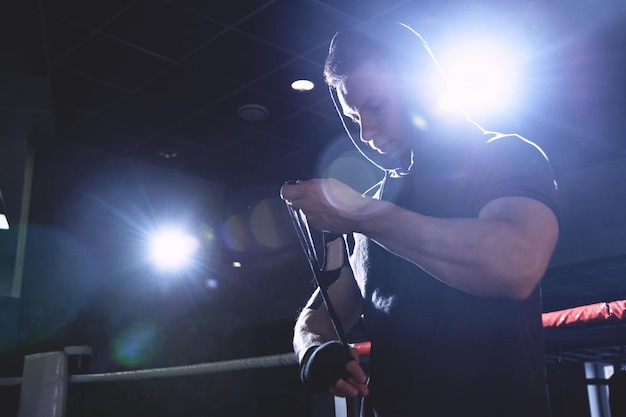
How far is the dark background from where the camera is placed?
4461 mm

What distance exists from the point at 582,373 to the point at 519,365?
0.93m

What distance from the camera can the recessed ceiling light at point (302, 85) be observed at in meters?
5.26

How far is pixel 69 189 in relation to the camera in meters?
6.34

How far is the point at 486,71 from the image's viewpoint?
510cm

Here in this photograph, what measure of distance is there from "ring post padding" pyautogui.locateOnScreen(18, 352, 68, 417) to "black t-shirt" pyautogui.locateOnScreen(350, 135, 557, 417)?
5.58 ft

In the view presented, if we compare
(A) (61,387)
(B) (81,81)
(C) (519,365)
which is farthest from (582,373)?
(B) (81,81)

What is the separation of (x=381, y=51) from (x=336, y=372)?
65 centimetres

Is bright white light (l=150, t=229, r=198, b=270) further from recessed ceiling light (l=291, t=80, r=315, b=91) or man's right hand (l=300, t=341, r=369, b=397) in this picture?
man's right hand (l=300, t=341, r=369, b=397)

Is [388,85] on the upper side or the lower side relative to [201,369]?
upper

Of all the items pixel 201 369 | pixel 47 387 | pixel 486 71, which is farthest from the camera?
pixel 486 71

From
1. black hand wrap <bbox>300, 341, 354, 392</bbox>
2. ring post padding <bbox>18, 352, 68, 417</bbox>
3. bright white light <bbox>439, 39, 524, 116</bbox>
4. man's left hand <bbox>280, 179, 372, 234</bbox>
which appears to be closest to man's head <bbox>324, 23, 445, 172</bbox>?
man's left hand <bbox>280, 179, 372, 234</bbox>

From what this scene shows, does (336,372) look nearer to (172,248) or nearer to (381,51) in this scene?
(381,51)

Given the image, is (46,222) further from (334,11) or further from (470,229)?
(470,229)

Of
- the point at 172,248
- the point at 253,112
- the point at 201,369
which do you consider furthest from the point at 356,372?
the point at 172,248
